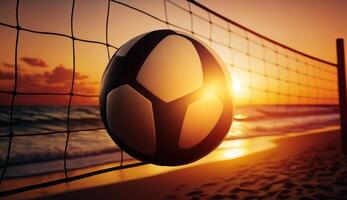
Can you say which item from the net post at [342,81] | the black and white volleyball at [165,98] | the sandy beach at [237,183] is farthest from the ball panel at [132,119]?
the net post at [342,81]

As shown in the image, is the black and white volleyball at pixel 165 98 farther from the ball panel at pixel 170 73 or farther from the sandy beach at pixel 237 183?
the sandy beach at pixel 237 183

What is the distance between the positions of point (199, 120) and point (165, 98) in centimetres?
22

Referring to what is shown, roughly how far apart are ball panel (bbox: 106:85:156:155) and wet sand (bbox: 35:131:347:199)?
5.17 ft

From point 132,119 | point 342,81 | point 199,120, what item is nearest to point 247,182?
point 199,120

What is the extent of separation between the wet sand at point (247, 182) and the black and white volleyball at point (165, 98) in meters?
1.44

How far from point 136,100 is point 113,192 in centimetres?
222

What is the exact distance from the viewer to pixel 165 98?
1.70 meters

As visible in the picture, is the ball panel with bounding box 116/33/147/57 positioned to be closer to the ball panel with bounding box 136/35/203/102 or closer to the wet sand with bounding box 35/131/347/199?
the ball panel with bounding box 136/35/203/102

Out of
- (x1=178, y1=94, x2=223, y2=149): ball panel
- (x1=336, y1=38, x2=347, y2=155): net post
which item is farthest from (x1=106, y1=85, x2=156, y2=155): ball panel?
(x1=336, y1=38, x2=347, y2=155): net post

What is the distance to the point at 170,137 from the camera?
1.73 metres

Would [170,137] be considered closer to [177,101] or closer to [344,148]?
[177,101]

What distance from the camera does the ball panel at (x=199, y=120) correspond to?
68.9 inches

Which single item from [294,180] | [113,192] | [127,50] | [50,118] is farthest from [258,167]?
[50,118]

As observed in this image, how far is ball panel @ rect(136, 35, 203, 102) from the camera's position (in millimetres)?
1710
